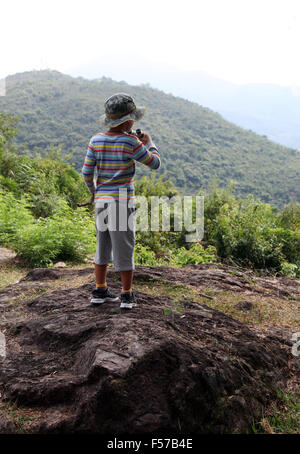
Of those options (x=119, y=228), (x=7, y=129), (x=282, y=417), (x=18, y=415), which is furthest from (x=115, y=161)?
(x=7, y=129)

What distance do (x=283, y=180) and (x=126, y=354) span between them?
56736 mm

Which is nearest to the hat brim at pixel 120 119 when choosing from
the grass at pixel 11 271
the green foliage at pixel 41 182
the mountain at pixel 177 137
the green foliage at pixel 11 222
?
the grass at pixel 11 271

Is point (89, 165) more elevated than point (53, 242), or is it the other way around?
point (89, 165)

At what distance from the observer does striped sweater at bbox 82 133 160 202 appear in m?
2.94

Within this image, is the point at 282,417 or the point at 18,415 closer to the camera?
the point at 18,415

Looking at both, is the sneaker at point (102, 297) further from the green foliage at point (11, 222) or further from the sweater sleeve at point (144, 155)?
the green foliage at point (11, 222)

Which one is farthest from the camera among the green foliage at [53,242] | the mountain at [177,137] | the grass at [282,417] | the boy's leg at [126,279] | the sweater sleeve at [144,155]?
the mountain at [177,137]

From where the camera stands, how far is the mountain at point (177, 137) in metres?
48.3

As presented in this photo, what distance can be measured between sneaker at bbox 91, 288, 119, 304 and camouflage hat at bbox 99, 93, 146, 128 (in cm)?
148

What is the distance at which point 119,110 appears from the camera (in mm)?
2945

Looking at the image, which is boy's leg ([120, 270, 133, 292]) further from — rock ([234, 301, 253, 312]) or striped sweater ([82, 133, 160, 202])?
rock ([234, 301, 253, 312])

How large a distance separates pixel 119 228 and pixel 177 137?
61.8m
